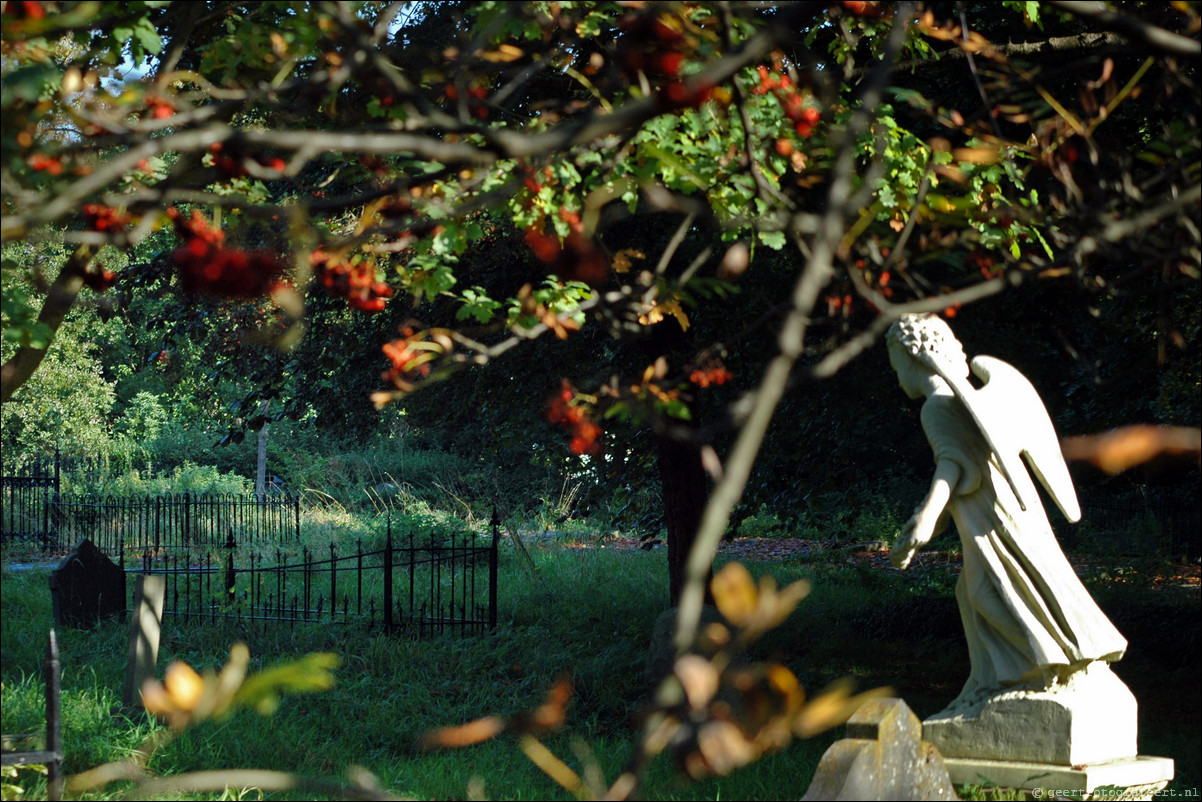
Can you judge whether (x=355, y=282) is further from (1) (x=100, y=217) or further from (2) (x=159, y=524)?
(2) (x=159, y=524)

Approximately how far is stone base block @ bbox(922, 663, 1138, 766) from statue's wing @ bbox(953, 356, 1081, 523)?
0.72 metres

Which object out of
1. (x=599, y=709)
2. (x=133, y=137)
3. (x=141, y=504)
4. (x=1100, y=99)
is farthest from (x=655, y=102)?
(x=141, y=504)

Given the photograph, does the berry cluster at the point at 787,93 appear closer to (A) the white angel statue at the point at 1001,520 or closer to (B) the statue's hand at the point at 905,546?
(A) the white angel statue at the point at 1001,520

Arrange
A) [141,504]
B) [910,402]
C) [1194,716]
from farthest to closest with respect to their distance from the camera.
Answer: [141,504]
[910,402]
[1194,716]

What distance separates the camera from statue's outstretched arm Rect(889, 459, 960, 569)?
4.77 m

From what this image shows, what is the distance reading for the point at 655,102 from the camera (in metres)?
1.57

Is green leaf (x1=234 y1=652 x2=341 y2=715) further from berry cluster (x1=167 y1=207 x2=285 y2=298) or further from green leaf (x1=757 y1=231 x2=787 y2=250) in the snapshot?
green leaf (x1=757 y1=231 x2=787 y2=250)

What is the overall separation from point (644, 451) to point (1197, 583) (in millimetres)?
9194

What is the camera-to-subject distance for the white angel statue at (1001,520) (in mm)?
4793

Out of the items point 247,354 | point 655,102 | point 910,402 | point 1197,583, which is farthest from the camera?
point 1197,583

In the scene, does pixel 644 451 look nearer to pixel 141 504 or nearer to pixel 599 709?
pixel 599 709

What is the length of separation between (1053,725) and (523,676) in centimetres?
532

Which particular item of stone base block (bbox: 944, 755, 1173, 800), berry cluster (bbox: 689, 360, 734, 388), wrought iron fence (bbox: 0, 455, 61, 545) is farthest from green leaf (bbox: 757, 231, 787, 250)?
wrought iron fence (bbox: 0, 455, 61, 545)

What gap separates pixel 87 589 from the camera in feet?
33.3
